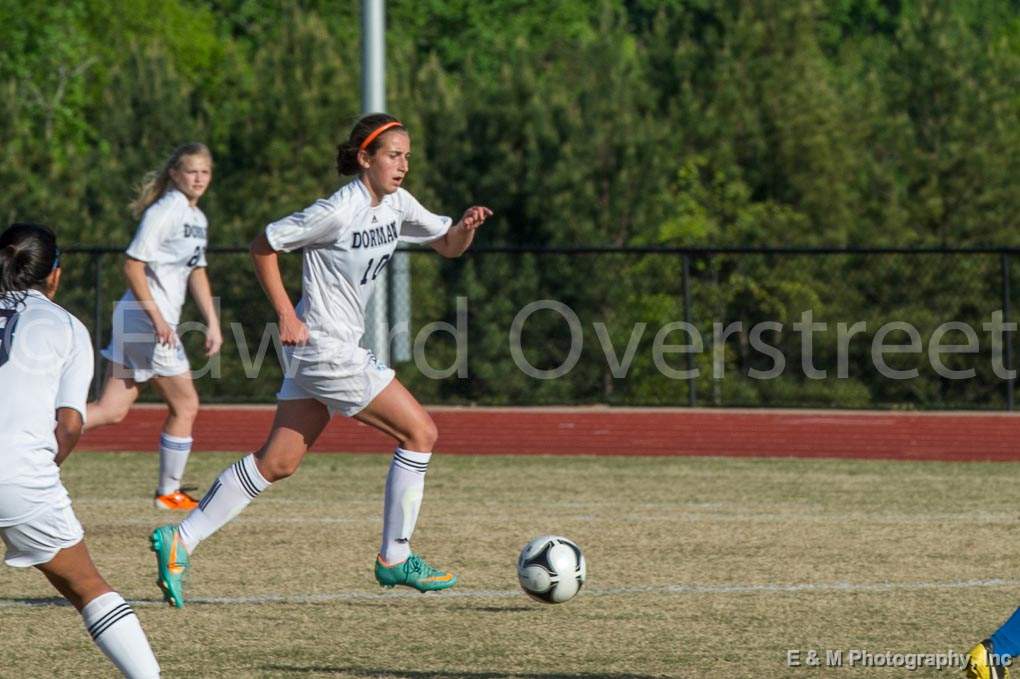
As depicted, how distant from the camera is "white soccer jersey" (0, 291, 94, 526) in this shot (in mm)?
5176

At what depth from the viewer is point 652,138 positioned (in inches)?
949

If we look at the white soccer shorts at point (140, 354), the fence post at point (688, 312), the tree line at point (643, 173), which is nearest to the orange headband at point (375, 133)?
the white soccer shorts at point (140, 354)

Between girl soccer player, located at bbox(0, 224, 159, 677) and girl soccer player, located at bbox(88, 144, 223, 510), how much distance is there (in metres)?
5.01

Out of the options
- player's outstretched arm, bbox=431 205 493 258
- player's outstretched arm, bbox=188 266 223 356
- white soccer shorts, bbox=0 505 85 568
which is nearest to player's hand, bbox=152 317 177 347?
player's outstretched arm, bbox=188 266 223 356

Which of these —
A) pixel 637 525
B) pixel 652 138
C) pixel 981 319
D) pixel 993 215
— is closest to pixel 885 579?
pixel 637 525

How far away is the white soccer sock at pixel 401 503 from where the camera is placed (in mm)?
7660

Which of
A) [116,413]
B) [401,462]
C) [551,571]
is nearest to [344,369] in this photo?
[401,462]

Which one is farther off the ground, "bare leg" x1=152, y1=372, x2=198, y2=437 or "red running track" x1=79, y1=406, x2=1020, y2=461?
"bare leg" x1=152, y1=372, x2=198, y2=437

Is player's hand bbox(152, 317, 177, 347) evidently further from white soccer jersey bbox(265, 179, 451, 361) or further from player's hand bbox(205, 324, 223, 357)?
white soccer jersey bbox(265, 179, 451, 361)

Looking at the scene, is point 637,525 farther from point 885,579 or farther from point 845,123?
point 845,123

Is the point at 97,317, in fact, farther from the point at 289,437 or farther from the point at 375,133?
the point at 375,133

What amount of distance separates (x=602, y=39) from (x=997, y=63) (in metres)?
6.49

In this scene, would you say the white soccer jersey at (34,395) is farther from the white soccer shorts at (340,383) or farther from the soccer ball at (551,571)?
the soccer ball at (551,571)

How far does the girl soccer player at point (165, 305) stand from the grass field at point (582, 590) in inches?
23.3
